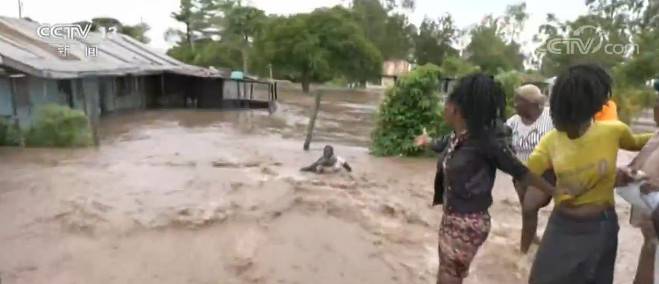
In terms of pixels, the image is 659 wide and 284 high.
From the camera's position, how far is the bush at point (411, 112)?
41.9ft

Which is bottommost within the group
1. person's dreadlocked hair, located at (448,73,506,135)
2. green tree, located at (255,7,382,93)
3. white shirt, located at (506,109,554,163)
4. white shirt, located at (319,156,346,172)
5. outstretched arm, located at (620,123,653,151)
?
white shirt, located at (319,156,346,172)

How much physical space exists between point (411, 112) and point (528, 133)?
8.43 m

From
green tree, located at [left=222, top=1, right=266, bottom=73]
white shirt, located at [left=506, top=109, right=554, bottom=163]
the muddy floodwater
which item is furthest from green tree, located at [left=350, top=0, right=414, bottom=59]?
white shirt, located at [left=506, top=109, right=554, bottom=163]

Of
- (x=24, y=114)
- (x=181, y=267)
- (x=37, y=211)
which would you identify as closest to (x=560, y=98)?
(x=181, y=267)

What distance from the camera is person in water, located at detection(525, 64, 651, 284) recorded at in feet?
7.95

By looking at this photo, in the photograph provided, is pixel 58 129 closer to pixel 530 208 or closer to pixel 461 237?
pixel 530 208

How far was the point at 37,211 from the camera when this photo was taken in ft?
21.2

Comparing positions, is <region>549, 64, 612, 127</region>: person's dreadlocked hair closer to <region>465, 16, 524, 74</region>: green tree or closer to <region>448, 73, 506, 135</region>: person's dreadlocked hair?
<region>448, 73, 506, 135</region>: person's dreadlocked hair

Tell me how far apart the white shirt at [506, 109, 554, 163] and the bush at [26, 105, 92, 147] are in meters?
11.3

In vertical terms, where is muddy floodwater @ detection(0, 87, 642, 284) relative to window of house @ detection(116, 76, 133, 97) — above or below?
below

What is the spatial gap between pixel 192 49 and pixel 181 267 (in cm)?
4450

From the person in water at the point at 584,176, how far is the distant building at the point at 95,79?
546 inches

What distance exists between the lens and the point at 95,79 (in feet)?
67.7

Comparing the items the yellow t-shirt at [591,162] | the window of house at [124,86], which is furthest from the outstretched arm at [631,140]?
the window of house at [124,86]
